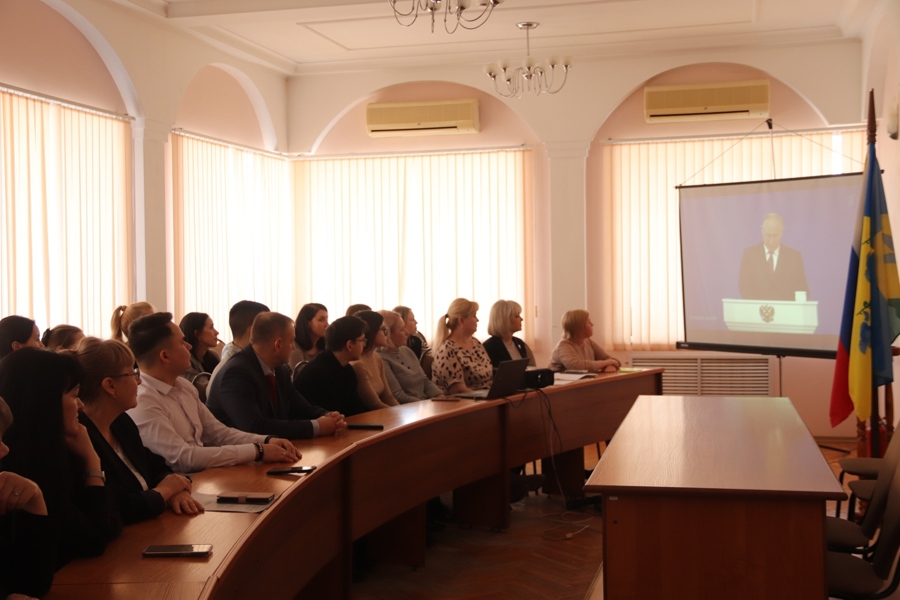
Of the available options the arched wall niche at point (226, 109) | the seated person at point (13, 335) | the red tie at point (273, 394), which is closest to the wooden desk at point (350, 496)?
the red tie at point (273, 394)

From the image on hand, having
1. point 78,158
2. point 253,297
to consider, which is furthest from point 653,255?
point 78,158

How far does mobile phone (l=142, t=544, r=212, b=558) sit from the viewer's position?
2.12 m

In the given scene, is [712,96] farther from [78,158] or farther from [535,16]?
[78,158]

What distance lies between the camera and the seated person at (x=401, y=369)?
539 cm

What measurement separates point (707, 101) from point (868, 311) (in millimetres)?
3126

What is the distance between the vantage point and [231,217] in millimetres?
7957

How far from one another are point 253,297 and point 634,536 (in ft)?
19.8

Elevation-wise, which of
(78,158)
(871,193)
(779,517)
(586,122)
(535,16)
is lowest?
(779,517)

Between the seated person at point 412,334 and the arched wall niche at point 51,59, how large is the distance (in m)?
2.52

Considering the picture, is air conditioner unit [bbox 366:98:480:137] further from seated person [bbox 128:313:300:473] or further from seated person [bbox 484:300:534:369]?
seated person [bbox 128:313:300:473]

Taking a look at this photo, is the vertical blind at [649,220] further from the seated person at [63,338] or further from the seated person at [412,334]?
the seated person at [63,338]

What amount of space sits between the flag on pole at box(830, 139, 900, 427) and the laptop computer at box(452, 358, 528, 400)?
2027 mm

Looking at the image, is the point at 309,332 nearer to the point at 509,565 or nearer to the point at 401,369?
the point at 401,369

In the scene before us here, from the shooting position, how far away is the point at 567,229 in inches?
324
